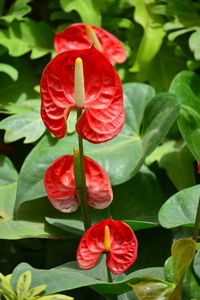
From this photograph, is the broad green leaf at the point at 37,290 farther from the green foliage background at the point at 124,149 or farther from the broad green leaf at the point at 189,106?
the broad green leaf at the point at 189,106

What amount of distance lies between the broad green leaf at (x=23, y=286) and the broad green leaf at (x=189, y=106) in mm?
397

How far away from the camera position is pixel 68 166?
2.75 feet

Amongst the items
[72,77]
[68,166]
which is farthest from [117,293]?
[72,77]

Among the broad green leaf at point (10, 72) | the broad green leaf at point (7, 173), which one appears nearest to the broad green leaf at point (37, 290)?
the broad green leaf at point (7, 173)

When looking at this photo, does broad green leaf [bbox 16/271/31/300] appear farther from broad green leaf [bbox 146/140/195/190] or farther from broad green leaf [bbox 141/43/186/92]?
broad green leaf [bbox 141/43/186/92]

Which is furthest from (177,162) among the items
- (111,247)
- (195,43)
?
(111,247)

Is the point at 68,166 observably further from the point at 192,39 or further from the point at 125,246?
the point at 192,39

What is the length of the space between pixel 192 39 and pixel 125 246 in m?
0.54

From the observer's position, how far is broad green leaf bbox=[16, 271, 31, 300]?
26.5 inches

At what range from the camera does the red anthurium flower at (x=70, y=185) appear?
825mm

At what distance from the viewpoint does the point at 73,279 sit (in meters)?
0.69

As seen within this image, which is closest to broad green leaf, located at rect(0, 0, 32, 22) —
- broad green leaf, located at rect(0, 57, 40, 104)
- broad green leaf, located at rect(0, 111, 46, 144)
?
broad green leaf, located at rect(0, 57, 40, 104)

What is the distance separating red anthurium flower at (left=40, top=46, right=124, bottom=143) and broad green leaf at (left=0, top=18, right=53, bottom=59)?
428 mm

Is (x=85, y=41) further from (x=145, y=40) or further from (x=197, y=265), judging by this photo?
(x=197, y=265)
